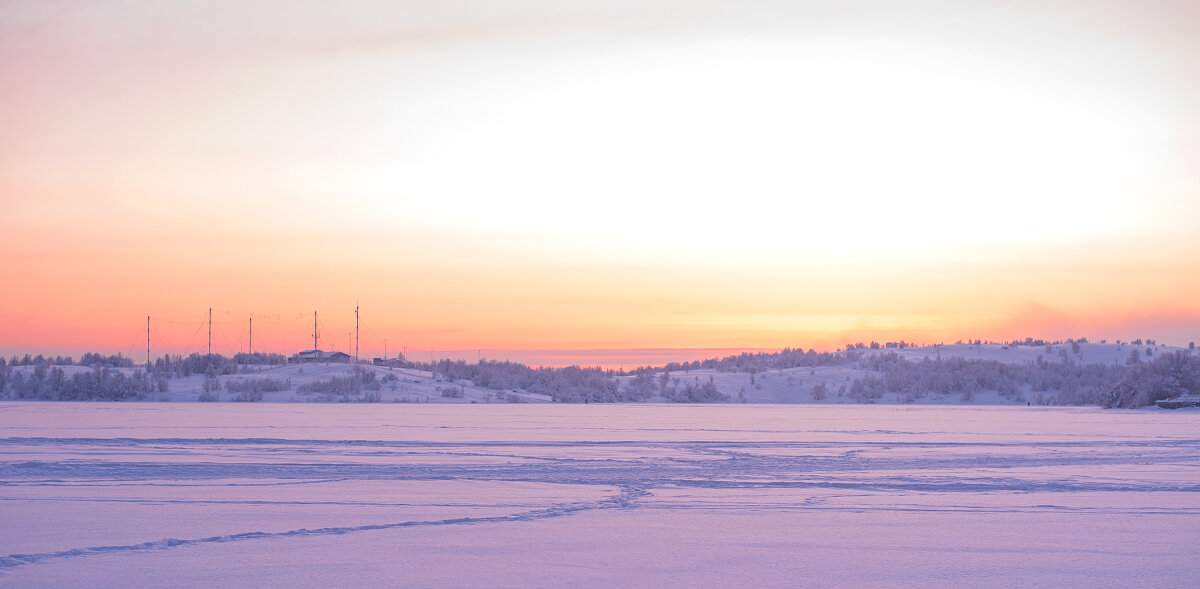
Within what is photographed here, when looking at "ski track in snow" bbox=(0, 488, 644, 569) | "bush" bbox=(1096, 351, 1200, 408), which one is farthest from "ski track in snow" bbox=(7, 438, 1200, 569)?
"bush" bbox=(1096, 351, 1200, 408)

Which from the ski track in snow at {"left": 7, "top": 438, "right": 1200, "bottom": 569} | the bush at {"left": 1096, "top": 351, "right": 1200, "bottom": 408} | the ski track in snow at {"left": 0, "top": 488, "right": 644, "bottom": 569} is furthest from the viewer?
the bush at {"left": 1096, "top": 351, "right": 1200, "bottom": 408}

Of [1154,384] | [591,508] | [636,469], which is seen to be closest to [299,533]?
[591,508]

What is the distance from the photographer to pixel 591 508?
7.61 metres

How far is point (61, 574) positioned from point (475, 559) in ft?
6.95

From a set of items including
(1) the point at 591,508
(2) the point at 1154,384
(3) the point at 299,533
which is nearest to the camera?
(3) the point at 299,533

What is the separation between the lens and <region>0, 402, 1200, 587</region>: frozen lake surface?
17.4 feet

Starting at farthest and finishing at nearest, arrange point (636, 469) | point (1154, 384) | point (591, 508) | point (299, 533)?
1. point (1154, 384)
2. point (636, 469)
3. point (591, 508)
4. point (299, 533)

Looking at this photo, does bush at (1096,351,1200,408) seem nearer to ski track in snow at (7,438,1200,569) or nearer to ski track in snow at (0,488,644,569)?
ski track in snow at (7,438,1200,569)

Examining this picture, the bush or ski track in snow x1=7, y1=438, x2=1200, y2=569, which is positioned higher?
the bush

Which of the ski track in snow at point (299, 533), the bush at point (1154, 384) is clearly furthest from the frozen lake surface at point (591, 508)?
the bush at point (1154, 384)

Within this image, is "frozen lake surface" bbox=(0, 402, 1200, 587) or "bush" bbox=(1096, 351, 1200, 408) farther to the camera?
"bush" bbox=(1096, 351, 1200, 408)

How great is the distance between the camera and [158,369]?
116 ft

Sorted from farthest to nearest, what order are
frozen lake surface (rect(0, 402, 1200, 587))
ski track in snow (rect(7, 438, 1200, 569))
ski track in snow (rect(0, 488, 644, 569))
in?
ski track in snow (rect(7, 438, 1200, 569)) → ski track in snow (rect(0, 488, 644, 569)) → frozen lake surface (rect(0, 402, 1200, 587))

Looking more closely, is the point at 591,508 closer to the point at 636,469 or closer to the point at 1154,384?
the point at 636,469
